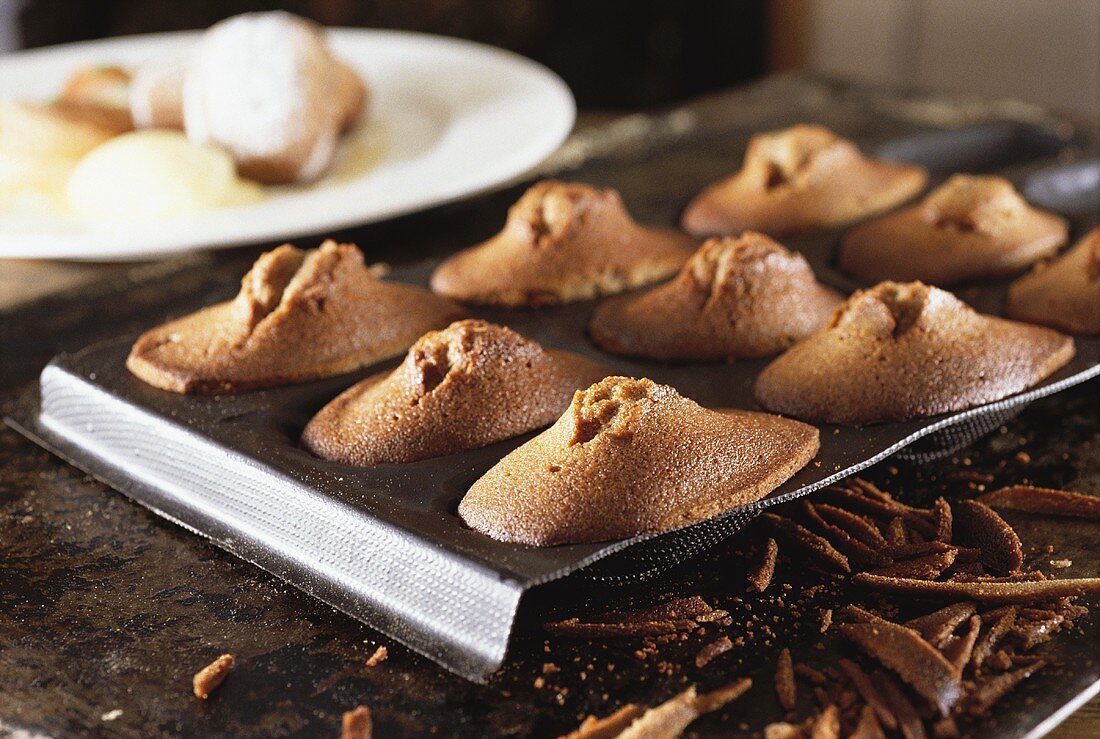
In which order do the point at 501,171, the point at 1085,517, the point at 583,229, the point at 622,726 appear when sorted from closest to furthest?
the point at 622,726 → the point at 1085,517 → the point at 583,229 → the point at 501,171

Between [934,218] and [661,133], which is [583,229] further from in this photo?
[661,133]

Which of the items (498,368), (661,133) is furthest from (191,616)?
(661,133)

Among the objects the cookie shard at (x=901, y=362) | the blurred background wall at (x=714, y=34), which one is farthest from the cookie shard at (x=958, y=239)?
the blurred background wall at (x=714, y=34)

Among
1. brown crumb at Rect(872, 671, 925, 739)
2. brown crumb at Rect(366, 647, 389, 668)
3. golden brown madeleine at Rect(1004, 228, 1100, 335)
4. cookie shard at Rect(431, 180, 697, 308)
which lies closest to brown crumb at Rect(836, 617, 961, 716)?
brown crumb at Rect(872, 671, 925, 739)

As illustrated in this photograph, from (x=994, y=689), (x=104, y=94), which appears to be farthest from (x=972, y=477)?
(x=104, y=94)

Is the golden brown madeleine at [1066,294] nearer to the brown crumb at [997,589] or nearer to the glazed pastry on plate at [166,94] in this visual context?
the brown crumb at [997,589]

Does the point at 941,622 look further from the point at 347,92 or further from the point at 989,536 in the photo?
the point at 347,92
